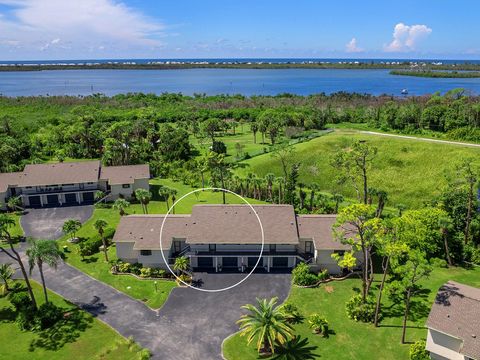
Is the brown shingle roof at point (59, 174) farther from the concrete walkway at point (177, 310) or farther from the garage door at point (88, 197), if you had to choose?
the concrete walkway at point (177, 310)

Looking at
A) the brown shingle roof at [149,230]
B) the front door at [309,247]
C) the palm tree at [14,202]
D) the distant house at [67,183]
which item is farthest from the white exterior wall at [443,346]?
the palm tree at [14,202]

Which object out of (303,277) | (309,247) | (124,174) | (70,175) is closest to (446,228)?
(309,247)

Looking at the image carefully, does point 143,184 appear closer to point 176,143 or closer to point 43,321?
point 176,143

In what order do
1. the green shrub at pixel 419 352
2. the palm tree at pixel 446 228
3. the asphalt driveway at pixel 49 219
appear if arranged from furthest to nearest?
the asphalt driveway at pixel 49 219 → the palm tree at pixel 446 228 → the green shrub at pixel 419 352

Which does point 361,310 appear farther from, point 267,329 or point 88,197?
point 88,197

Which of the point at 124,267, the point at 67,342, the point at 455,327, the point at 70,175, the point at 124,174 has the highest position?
the point at 70,175
